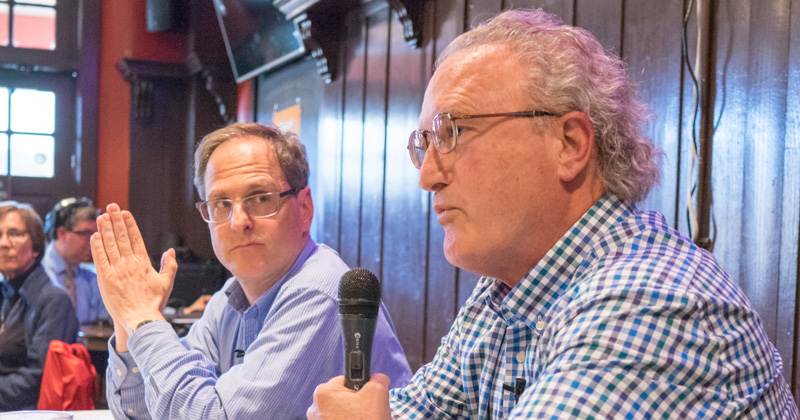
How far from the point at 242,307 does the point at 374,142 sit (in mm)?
2024

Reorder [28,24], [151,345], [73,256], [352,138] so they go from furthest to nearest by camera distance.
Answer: [28,24] → [73,256] → [352,138] → [151,345]

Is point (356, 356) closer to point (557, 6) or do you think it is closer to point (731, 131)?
point (731, 131)

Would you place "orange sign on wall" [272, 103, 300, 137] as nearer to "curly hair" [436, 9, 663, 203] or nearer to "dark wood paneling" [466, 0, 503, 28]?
"dark wood paneling" [466, 0, 503, 28]

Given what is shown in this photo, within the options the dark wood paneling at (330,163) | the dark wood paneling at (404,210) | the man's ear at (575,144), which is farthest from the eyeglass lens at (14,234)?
the man's ear at (575,144)

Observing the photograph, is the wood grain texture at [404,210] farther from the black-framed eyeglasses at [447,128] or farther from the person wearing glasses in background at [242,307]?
the black-framed eyeglasses at [447,128]

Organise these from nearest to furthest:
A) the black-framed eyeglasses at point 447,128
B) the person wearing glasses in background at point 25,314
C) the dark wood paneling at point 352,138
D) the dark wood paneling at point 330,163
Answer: the black-framed eyeglasses at point 447,128 < the person wearing glasses in background at point 25,314 < the dark wood paneling at point 352,138 < the dark wood paneling at point 330,163

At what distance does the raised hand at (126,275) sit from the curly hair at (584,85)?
0.91m

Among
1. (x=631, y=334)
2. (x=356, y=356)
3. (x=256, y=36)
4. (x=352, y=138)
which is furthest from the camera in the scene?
(x=256, y=36)

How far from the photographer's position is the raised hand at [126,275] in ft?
5.46

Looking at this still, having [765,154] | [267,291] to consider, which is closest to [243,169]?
[267,291]

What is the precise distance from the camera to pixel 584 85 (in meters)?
1.18

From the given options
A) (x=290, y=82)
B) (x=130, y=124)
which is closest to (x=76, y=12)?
(x=130, y=124)

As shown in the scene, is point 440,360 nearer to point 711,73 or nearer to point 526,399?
point 526,399

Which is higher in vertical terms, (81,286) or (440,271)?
(440,271)
